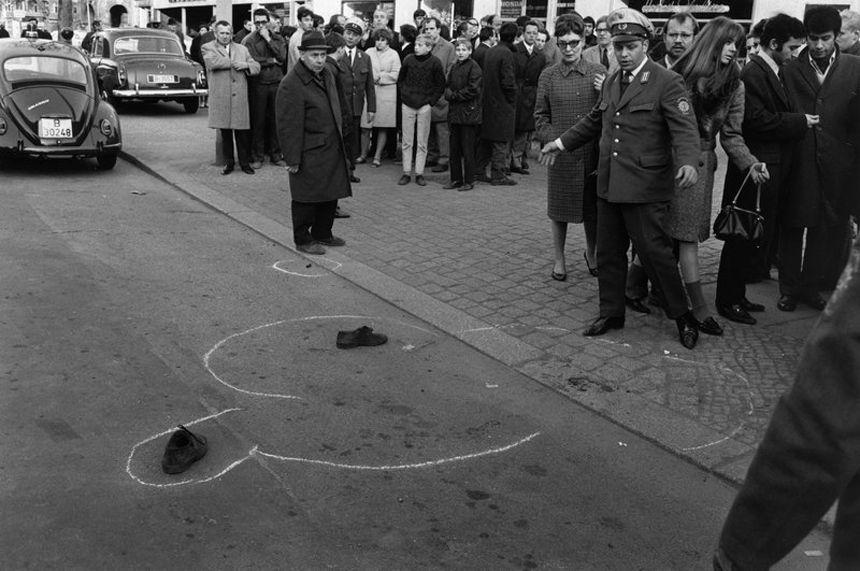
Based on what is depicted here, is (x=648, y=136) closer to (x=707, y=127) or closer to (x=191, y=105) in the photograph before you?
(x=707, y=127)

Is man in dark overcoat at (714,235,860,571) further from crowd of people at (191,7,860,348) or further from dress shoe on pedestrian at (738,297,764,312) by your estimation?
dress shoe on pedestrian at (738,297,764,312)

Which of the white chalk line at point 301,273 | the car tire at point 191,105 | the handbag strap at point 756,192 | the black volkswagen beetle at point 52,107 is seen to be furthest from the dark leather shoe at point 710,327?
the car tire at point 191,105

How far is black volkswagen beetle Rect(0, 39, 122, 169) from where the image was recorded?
1111 centimetres

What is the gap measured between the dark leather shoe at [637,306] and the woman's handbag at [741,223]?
727 millimetres

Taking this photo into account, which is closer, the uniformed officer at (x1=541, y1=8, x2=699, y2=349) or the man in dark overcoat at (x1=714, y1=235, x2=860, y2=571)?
the man in dark overcoat at (x1=714, y1=235, x2=860, y2=571)

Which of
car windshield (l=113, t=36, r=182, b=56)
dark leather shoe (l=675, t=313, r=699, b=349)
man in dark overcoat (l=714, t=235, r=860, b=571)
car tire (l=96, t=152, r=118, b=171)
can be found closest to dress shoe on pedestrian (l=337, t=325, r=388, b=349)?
dark leather shoe (l=675, t=313, r=699, b=349)

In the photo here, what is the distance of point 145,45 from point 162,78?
5.26 ft

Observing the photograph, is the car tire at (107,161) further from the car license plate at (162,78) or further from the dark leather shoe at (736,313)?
the dark leather shoe at (736,313)

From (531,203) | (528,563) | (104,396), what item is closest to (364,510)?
(528,563)

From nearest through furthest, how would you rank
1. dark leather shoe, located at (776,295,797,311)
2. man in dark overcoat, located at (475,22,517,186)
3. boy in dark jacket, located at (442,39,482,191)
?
1. dark leather shoe, located at (776,295,797,311)
2. boy in dark jacket, located at (442,39,482,191)
3. man in dark overcoat, located at (475,22,517,186)

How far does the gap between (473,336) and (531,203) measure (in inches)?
185

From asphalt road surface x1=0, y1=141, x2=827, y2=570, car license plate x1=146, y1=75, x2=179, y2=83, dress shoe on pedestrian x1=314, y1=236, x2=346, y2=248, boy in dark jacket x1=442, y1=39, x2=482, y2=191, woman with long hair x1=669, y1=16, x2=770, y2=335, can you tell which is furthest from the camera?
car license plate x1=146, y1=75, x2=179, y2=83

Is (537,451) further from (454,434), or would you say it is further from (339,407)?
(339,407)

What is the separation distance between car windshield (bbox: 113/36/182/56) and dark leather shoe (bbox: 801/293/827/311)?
16058 mm
